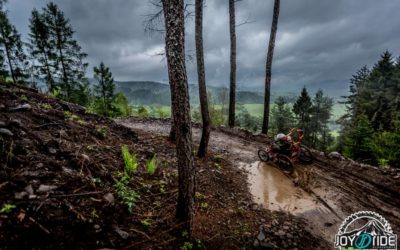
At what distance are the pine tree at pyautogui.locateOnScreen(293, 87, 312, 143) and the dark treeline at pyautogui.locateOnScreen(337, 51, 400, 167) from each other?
6351mm

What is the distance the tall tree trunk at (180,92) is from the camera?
10.0 ft

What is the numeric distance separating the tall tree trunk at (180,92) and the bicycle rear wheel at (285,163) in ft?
17.0

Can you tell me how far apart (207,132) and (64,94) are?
20.8m

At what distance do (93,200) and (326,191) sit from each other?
6.25 m

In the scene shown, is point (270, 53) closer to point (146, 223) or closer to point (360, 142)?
point (360, 142)

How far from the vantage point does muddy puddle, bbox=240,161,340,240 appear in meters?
4.77

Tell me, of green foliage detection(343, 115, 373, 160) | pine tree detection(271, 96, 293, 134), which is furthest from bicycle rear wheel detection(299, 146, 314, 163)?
pine tree detection(271, 96, 293, 134)

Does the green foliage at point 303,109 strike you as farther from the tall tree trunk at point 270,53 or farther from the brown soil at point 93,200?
the brown soil at point 93,200

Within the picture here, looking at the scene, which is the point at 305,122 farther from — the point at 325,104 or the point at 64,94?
the point at 64,94

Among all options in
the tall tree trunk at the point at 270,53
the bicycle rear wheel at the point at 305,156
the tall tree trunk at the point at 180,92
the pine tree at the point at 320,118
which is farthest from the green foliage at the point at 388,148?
the pine tree at the point at 320,118

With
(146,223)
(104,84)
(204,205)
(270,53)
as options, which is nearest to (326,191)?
(204,205)

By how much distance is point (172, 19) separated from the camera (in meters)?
3.05

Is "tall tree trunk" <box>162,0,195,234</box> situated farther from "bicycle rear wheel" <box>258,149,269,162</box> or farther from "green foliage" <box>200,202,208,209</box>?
"bicycle rear wheel" <box>258,149,269,162</box>

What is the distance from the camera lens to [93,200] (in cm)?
341
